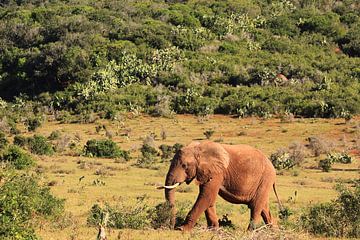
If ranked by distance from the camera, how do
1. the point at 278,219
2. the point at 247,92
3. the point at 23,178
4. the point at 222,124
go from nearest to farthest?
the point at 23,178 < the point at 278,219 < the point at 222,124 < the point at 247,92

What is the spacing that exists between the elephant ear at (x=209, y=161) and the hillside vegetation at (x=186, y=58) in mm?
38287

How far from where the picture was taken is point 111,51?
232ft

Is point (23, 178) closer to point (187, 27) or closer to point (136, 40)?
point (136, 40)

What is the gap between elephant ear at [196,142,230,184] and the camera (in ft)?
42.7

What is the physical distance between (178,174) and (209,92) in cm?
4951

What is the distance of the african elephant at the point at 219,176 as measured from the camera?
42.4 ft

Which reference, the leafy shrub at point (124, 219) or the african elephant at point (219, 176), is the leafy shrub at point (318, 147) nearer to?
the african elephant at point (219, 176)

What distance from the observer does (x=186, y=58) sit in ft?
236

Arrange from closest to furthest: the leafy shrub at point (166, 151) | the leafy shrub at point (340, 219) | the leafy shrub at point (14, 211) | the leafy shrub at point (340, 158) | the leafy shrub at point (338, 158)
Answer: the leafy shrub at point (14, 211)
the leafy shrub at point (340, 219)
the leafy shrub at point (338, 158)
the leafy shrub at point (340, 158)
the leafy shrub at point (166, 151)

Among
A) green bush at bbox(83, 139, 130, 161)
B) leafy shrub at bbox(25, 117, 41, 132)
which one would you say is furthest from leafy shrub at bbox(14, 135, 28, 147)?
leafy shrub at bbox(25, 117, 41, 132)

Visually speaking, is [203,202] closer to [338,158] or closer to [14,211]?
[14,211]

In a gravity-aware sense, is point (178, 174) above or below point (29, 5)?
above

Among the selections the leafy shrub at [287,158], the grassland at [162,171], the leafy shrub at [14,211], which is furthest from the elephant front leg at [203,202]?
the leafy shrub at [287,158]

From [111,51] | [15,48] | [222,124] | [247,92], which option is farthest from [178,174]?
[15,48]
